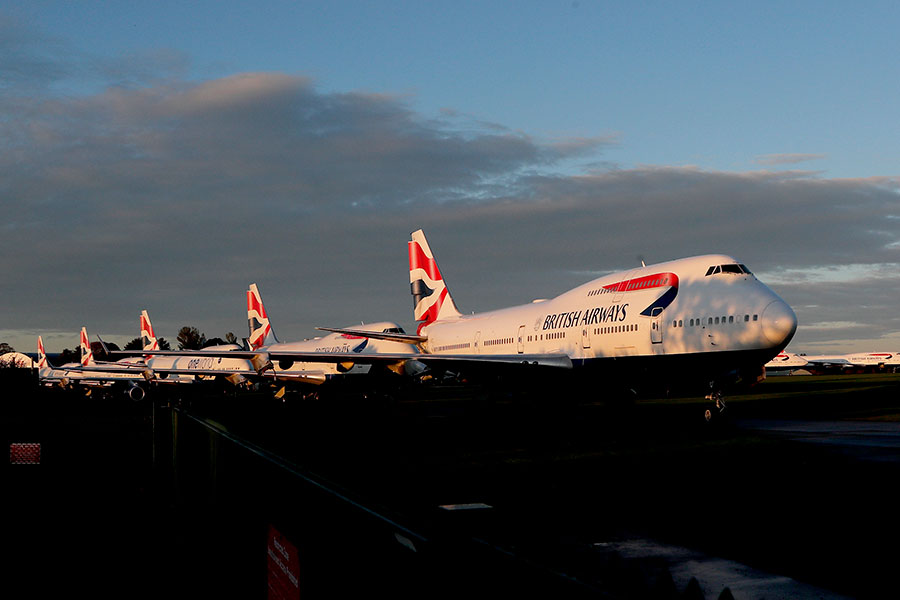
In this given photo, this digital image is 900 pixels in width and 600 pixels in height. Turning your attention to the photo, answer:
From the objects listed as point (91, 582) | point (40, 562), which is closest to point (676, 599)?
point (91, 582)

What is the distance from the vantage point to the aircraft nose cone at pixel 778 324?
2327 cm

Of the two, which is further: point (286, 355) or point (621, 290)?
point (286, 355)

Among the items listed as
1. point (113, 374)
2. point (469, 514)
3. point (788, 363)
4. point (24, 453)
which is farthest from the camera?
point (788, 363)

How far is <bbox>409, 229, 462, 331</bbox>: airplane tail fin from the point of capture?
52688 mm

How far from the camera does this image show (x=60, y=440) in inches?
1092

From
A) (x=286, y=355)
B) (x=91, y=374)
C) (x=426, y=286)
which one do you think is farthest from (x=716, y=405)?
(x=91, y=374)

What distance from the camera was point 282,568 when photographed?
4.83 metres

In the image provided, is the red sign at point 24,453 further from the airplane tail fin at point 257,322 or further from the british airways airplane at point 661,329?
the airplane tail fin at point 257,322

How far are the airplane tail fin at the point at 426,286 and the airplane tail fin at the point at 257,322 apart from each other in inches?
1018

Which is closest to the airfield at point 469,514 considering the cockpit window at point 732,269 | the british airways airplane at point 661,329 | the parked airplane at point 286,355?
the british airways airplane at point 661,329

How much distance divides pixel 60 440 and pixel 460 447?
15.9m

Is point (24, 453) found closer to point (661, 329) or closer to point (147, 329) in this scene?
point (661, 329)

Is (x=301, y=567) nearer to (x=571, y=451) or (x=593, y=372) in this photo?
(x=571, y=451)

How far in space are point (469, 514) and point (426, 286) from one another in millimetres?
49671
